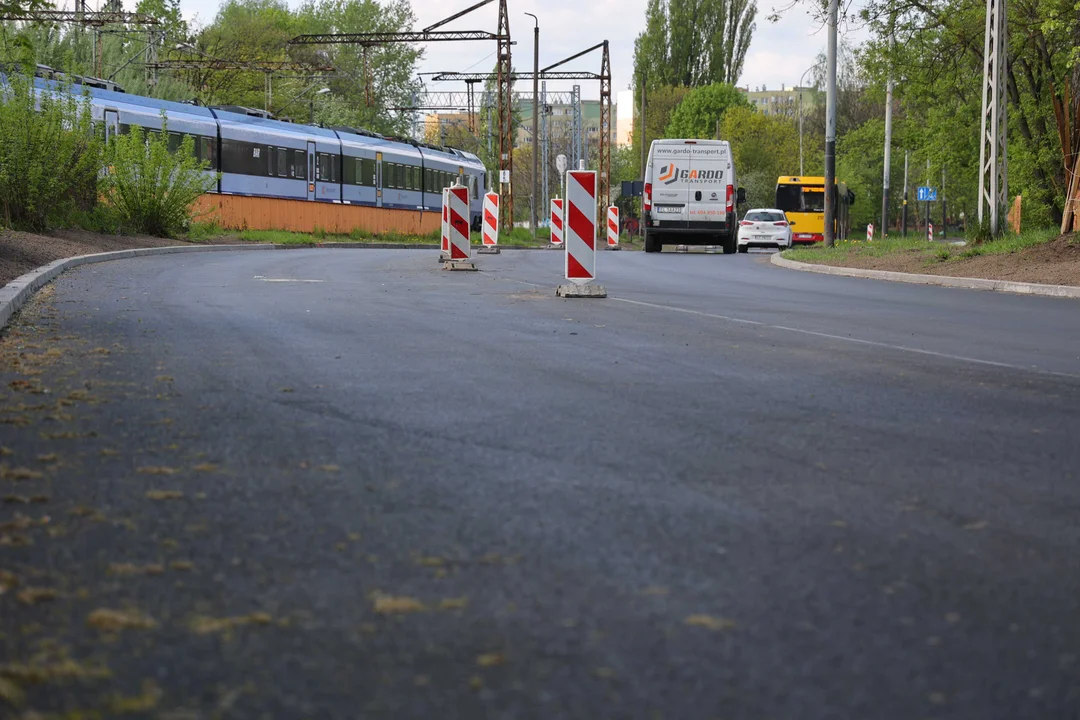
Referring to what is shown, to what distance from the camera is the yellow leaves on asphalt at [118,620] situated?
3.02 m

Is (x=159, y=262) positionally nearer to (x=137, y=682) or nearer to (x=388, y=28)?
(x=137, y=682)

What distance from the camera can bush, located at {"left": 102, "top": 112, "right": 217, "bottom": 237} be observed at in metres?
27.8

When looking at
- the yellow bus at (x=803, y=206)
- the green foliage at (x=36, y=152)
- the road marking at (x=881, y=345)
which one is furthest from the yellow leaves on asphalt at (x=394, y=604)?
the yellow bus at (x=803, y=206)

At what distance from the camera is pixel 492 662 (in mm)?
2852

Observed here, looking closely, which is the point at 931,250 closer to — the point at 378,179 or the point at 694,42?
the point at 378,179

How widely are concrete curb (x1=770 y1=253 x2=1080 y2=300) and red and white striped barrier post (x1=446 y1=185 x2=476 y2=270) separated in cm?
699

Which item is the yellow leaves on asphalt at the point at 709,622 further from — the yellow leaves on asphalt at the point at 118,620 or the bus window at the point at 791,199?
the bus window at the point at 791,199

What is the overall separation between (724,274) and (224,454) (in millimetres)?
18545

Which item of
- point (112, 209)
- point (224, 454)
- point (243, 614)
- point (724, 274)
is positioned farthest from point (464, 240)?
point (243, 614)

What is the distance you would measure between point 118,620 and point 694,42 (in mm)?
99055

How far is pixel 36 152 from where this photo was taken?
74.6ft

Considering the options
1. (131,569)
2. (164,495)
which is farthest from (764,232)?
(131,569)

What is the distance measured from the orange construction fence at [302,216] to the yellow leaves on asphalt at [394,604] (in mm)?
31323

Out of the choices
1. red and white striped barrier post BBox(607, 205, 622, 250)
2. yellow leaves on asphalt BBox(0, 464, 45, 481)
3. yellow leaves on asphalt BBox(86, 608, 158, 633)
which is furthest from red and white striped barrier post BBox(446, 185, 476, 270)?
red and white striped barrier post BBox(607, 205, 622, 250)
